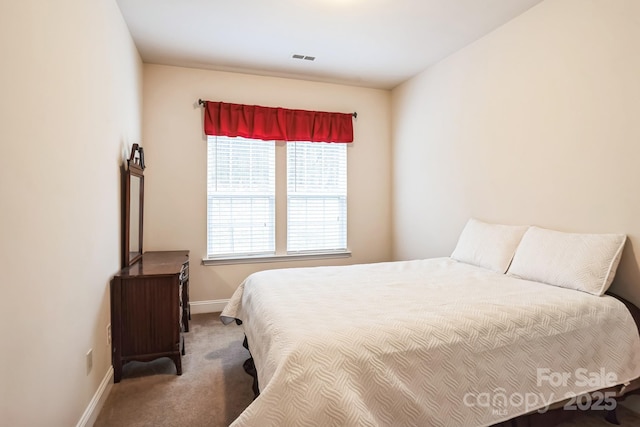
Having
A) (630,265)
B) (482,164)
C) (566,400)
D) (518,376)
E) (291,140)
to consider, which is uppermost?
(291,140)

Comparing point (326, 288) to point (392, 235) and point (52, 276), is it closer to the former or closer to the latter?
point (52, 276)

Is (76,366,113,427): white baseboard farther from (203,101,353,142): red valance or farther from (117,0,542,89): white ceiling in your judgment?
(117,0,542,89): white ceiling

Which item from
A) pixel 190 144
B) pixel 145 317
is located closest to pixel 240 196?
pixel 190 144

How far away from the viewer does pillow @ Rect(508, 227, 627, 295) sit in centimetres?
203

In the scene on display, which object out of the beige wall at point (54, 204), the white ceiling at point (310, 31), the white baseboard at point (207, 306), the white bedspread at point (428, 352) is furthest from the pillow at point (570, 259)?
the white baseboard at point (207, 306)

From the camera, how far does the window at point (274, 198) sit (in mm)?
3922

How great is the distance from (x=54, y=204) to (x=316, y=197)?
3.00 meters

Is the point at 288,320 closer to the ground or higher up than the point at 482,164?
closer to the ground

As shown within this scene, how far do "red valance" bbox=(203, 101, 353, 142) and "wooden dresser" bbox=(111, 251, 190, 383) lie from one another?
193 cm

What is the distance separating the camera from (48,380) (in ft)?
4.73

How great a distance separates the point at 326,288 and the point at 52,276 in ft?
4.80

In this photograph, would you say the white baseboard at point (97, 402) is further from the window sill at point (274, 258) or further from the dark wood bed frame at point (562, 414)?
the window sill at point (274, 258)

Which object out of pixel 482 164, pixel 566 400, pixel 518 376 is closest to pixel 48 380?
pixel 518 376

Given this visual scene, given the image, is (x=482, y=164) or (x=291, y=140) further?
(x=291, y=140)
